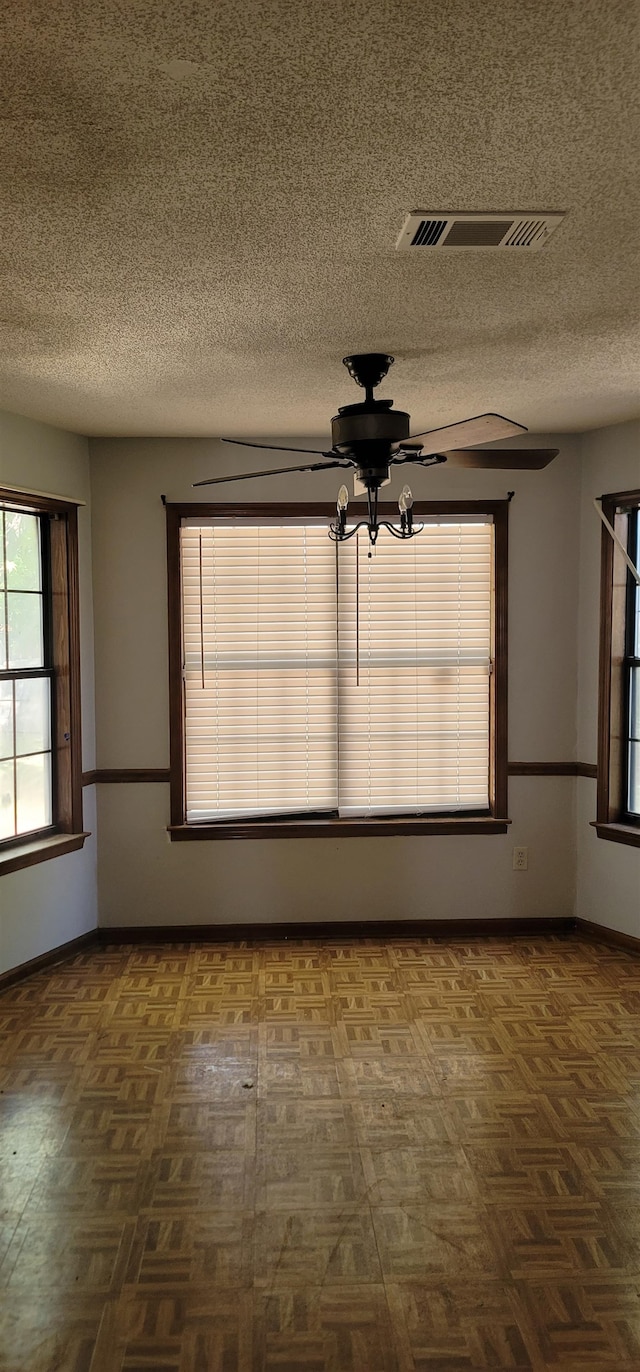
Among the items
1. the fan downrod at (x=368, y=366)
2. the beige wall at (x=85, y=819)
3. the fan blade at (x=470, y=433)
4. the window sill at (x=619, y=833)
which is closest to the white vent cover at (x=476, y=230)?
the fan blade at (x=470, y=433)

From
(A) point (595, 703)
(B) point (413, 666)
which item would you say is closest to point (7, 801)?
(B) point (413, 666)

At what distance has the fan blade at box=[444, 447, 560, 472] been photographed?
3.10 meters

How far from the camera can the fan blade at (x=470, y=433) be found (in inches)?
108

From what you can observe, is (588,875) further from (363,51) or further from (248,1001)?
(363,51)

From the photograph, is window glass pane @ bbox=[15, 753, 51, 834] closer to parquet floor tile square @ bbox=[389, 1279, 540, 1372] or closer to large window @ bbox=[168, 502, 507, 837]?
large window @ bbox=[168, 502, 507, 837]

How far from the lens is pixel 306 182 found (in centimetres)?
209

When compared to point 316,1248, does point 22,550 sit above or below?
above

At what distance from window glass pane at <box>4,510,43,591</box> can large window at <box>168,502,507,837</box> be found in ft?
2.32

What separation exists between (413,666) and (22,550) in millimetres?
2134

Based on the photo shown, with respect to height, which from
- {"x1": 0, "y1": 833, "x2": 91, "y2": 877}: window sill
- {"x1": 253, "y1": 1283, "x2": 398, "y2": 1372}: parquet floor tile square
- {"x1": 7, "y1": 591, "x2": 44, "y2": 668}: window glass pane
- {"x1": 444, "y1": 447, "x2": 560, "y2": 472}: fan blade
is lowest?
{"x1": 253, "y1": 1283, "x2": 398, "y2": 1372}: parquet floor tile square

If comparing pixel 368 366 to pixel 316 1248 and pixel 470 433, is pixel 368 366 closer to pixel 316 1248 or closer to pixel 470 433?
pixel 470 433

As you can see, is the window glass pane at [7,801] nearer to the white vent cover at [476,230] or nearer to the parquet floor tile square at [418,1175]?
the parquet floor tile square at [418,1175]

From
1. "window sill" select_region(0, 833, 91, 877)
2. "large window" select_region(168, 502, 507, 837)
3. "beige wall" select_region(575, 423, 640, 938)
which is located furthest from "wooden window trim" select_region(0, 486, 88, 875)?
"beige wall" select_region(575, 423, 640, 938)

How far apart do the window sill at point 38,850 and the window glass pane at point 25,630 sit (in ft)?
2.92
